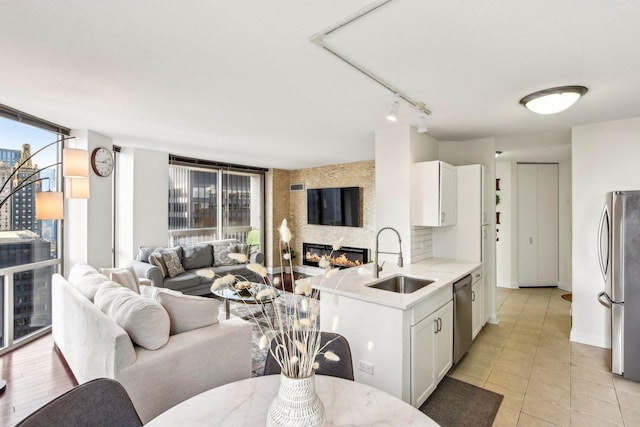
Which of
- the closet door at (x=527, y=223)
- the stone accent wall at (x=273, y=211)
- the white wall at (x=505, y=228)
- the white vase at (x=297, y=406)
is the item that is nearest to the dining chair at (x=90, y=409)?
the white vase at (x=297, y=406)

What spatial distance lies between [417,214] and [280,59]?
2256mm

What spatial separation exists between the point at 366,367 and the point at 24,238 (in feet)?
12.8

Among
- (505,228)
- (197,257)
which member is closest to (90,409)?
(197,257)

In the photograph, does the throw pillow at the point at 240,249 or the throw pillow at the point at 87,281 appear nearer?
the throw pillow at the point at 87,281

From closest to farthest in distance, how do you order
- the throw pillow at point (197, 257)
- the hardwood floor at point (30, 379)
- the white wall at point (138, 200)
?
the hardwood floor at point (30, 379), the white wall at point (138, 200), the throw pillow at point (197, 257)

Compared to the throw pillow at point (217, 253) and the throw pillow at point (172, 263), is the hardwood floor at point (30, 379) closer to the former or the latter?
the throw pillow at point (172, 263)

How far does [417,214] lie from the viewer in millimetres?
3553

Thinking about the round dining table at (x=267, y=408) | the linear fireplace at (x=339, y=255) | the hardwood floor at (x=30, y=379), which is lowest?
the hardwood floor at (x=30, y=379)

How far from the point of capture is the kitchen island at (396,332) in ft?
7.07

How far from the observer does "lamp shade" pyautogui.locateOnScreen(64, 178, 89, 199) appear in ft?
10.5

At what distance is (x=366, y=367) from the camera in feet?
7.57

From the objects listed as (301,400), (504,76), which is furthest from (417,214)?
(301,400)

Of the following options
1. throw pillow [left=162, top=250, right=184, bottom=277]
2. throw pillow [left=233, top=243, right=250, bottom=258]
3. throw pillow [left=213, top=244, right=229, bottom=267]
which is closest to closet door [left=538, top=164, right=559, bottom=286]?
throw pillow [left=233, top=243, right=250, bottom=258]

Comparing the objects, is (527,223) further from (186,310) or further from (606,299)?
(186,310)
